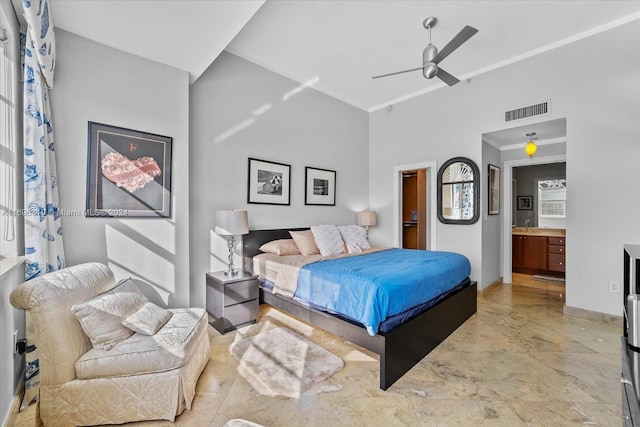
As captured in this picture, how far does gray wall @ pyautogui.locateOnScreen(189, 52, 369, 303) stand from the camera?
134 inches

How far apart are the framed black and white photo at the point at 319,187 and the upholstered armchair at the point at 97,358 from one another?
10.1ft

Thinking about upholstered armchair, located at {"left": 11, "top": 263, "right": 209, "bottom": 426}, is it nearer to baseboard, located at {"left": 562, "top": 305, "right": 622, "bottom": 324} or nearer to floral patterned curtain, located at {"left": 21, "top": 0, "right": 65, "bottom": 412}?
floral patterned curtain, located at {"left": 21, "top": 0, "right": 65, "bottom": 412}

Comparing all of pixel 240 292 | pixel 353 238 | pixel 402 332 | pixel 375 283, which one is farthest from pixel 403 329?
pixel 353 238

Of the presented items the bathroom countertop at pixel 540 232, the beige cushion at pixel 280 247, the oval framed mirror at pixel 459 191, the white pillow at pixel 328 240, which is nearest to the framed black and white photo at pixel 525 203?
the bathroom countertop at pixel 540 232

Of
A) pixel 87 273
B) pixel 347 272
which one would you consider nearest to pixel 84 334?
pixel 87 273

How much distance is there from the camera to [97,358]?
5.52 feet

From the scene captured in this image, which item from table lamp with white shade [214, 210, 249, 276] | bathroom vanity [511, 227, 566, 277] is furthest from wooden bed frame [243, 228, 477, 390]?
bathroom vanity [511, 227, 566, 277]

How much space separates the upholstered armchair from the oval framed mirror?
165 inches

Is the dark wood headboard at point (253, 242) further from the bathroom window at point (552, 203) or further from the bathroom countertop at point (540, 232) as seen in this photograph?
the bathroom window at point (552, 203)

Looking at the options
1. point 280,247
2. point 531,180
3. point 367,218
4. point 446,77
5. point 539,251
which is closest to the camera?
point 446,77

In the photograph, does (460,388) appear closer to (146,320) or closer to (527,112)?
(146,320)

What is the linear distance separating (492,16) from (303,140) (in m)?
2.81

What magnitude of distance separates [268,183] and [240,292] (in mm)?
1646

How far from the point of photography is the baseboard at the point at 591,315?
3230 millimetres
